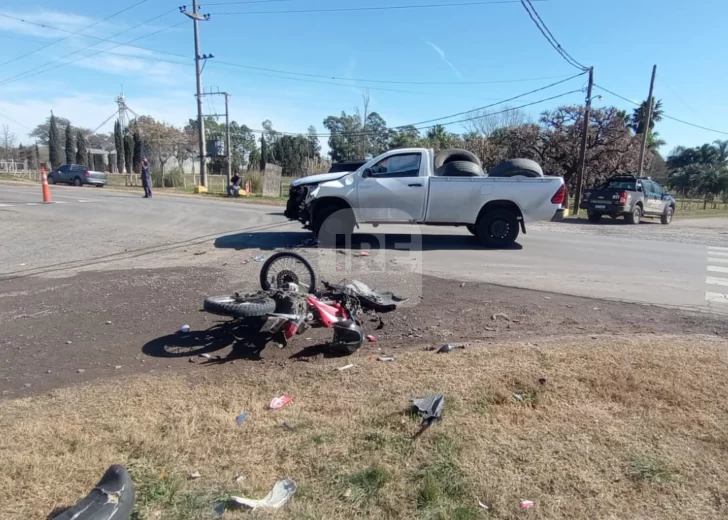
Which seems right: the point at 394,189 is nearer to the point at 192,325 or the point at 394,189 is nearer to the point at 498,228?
the point at 498,228

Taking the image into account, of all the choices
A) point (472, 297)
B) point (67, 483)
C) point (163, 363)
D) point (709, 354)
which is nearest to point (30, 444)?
point (67, 483)

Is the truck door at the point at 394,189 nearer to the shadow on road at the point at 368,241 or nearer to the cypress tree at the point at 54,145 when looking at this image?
the shadow on road at the point at 368,241

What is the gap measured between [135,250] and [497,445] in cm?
900

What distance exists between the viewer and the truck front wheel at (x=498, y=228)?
10.9 meters

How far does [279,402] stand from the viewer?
12.0ft

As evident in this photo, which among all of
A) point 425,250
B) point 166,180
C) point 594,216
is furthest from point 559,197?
point 166,180

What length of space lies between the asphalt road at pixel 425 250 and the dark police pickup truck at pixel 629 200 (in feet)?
10.4

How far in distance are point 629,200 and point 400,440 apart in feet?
64.0

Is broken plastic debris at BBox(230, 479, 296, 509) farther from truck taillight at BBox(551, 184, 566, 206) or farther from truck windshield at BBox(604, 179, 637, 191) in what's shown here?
truck windshield at BBox(604, 179, 637, 191)

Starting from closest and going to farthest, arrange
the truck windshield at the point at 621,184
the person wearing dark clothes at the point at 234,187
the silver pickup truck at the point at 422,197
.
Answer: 1. the silver pickup truck at the point at 422,197
2. the truck windshield at the point at 621,184
3. the person wearing dark clothes at the point at 234,187

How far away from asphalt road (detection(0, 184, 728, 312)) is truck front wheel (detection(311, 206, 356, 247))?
75cm

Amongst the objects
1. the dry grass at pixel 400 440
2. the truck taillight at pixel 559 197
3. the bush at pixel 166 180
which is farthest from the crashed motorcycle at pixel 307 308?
the bush at pixel 166 180

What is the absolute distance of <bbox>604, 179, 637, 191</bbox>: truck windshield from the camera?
19658 millimetres

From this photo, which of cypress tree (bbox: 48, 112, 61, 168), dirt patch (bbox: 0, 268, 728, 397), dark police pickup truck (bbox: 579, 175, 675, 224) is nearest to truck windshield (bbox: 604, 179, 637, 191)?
dark police pickup truck (bbox: 579, 175, 675, 224)
